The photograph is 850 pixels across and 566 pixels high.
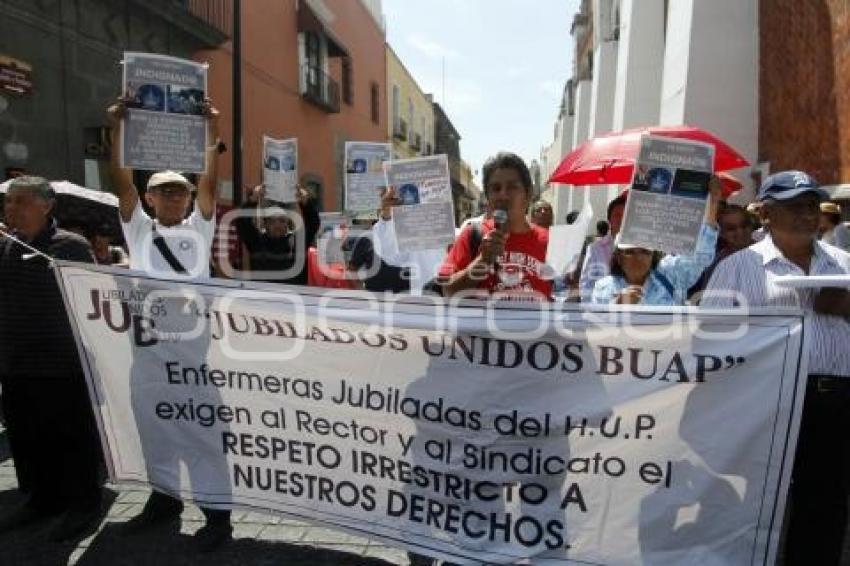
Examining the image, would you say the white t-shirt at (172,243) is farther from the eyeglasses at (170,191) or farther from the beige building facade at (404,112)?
the beige building facade at (404,112)

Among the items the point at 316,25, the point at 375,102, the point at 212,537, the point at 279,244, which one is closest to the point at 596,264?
the point at 279,244

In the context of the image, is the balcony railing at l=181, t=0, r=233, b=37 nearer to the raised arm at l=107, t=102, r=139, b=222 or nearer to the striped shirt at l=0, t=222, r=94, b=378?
the raised arm at l=107, t=102, r=139, b=222

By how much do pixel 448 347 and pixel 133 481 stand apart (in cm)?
177

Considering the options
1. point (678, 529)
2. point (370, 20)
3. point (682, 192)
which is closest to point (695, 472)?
point (678, 529)

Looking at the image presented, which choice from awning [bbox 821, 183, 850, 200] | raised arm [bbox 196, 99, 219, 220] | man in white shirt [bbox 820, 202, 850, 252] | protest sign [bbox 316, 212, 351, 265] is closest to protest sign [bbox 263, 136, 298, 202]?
protest sign [bbox 316, 212, 351, 265]

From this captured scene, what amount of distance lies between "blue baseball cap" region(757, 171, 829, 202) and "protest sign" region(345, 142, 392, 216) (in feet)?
12.7

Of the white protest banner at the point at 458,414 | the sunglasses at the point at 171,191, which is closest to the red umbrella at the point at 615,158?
the white protest banner at the point at 458,414

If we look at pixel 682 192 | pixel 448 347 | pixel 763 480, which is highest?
pixel 682 192

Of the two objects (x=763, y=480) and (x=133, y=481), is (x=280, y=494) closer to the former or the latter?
(x=133, y=481)

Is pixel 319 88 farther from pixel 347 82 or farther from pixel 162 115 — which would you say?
pixel 162 115

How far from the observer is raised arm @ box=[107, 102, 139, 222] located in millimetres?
3758

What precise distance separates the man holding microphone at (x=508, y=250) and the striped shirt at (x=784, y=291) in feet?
2.25

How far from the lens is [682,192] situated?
364cm

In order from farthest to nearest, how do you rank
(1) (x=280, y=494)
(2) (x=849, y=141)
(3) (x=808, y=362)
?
1. (2) (x=849, y=141)
2. (1) (x=280, y=494)
3. (3) (x=808, y=362)
